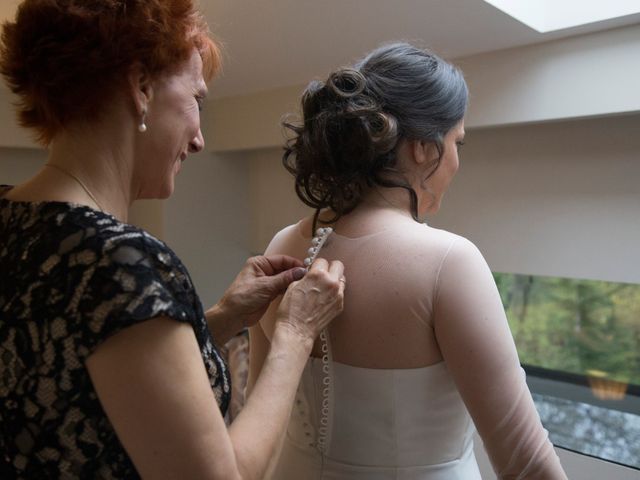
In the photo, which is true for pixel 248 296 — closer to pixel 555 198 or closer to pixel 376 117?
pixel 376 117

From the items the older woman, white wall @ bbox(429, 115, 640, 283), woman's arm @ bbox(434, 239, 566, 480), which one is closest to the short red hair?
the older woman

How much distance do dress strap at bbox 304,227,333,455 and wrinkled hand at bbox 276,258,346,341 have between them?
0.26ft

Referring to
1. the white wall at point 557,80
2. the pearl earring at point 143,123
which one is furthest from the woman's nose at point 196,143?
the white wall at point 557,80

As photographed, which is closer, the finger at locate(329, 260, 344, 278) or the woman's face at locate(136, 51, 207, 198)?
the woman's face at locate(136, 51, 207, 198)

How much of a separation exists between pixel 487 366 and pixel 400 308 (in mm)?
162

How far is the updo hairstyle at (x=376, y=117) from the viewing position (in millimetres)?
1046

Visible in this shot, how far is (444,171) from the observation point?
3.69 feet

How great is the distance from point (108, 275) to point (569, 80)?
5.31 ft

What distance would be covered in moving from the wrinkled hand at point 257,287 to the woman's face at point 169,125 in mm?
277

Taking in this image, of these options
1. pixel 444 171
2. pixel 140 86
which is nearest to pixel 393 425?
pixel 444 171

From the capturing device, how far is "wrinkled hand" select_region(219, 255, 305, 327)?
113cm

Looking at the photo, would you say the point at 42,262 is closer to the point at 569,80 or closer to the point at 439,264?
the point at 439,264

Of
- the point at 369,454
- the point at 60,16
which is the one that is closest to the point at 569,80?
the point at 369,454

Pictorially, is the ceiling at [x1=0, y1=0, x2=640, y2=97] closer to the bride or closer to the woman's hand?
the bride
